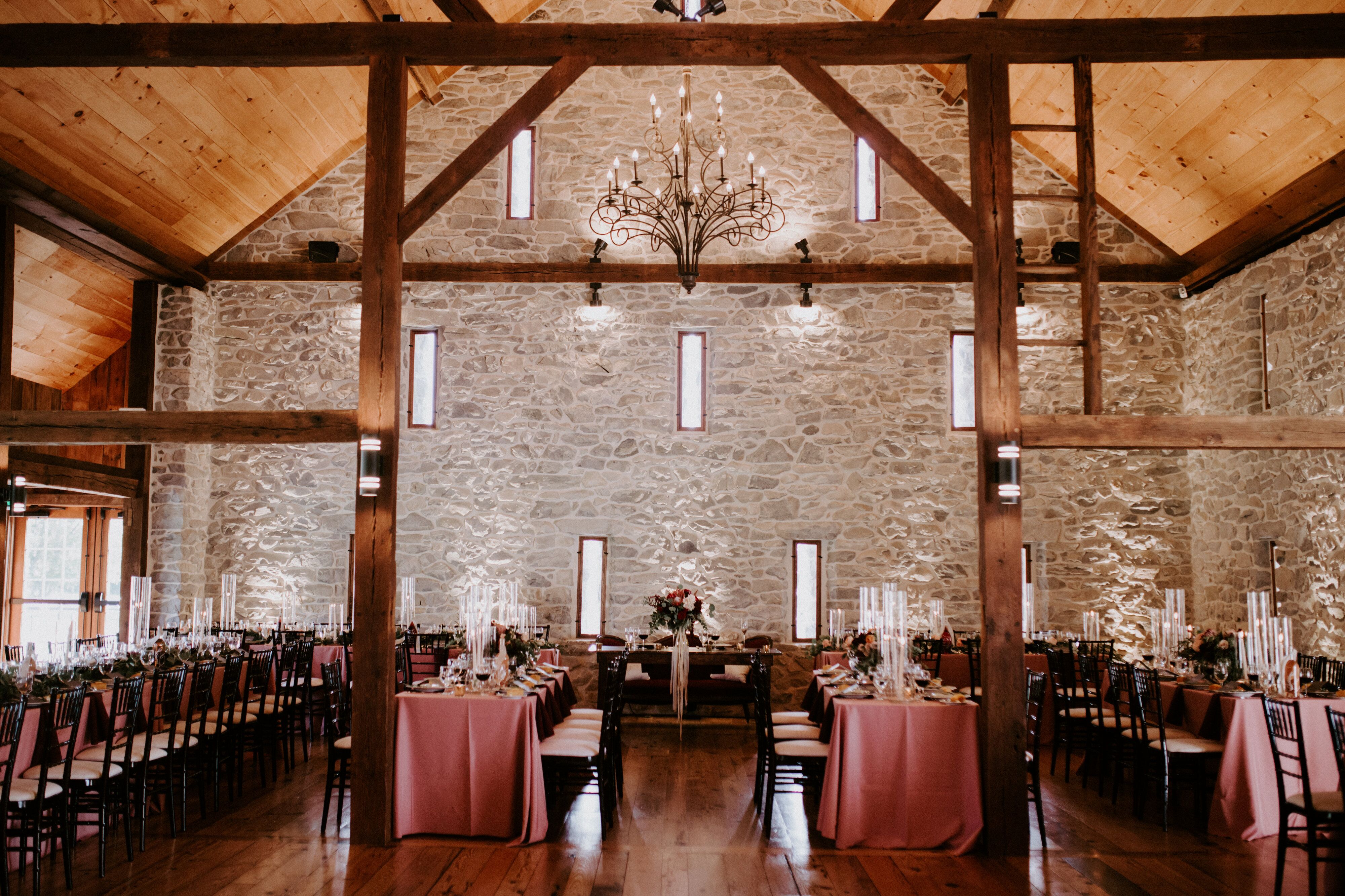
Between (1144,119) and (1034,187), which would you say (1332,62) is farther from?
(1034,187)

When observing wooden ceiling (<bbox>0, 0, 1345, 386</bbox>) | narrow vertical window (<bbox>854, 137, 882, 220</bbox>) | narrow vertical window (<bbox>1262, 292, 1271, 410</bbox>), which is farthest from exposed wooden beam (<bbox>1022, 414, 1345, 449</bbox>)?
narrow vertical window (<bbox>854, 137, 882, 220</bbox>)

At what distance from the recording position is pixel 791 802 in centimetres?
648

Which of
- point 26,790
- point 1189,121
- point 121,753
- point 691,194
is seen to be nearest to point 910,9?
point 1189,121

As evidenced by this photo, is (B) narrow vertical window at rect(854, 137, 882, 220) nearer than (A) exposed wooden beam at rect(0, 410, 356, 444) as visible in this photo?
No

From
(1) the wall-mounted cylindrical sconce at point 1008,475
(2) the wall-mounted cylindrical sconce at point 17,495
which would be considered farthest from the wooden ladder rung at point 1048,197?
(2) the wall-mounted cylindrical sconce at point 17,495

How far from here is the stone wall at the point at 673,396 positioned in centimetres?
1083

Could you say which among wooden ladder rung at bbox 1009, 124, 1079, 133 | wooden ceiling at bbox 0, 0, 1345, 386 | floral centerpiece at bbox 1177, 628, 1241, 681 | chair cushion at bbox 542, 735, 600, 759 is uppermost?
wooden ceiling at bbox 0, 0, 1345, 386

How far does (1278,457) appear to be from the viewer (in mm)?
9133

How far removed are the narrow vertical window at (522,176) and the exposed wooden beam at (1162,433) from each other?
730cm

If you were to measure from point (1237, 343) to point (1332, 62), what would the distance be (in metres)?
3.39

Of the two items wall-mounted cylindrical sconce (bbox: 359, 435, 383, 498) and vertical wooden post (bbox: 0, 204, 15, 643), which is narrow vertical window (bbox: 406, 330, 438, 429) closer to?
vertical wooden post (bbox: 0, 204, 15, 643)

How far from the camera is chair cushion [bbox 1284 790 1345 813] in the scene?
4.24 m

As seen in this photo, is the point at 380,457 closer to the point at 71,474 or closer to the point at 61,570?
the point at 71,474

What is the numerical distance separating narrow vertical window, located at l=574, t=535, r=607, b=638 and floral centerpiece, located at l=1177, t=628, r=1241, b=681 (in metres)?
5.84
